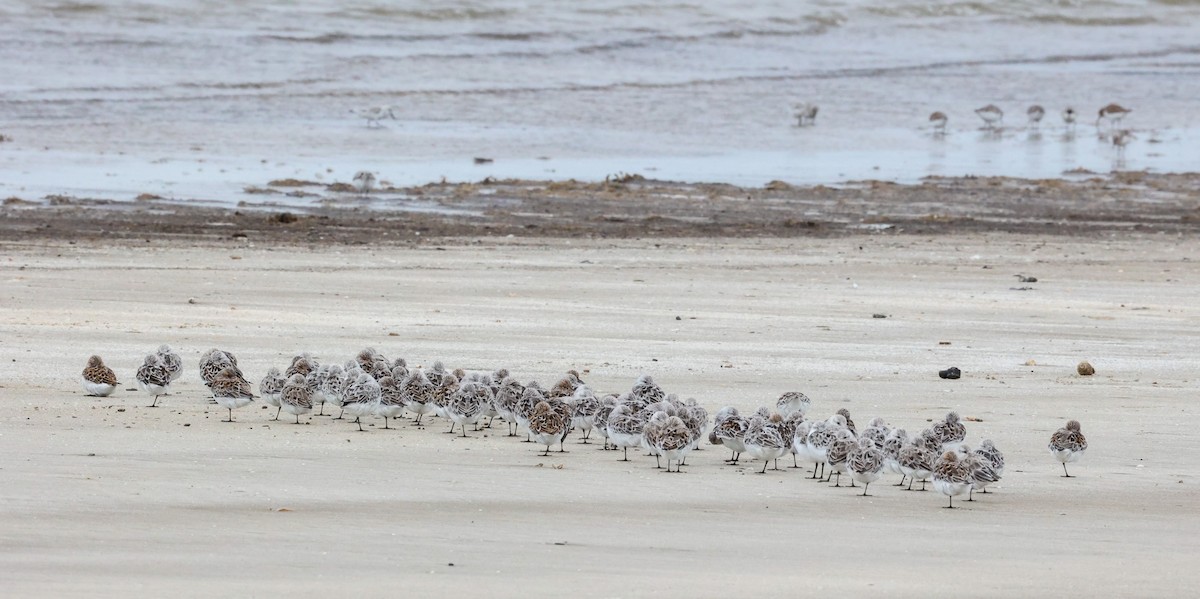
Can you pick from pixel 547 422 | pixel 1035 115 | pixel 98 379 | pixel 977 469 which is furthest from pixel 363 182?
pixel 1035 115

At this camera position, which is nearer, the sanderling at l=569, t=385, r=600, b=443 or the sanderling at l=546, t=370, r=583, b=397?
the sanderling at l=569, t=385, r=600, b=443

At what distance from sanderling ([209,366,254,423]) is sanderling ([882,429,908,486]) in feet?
11.7

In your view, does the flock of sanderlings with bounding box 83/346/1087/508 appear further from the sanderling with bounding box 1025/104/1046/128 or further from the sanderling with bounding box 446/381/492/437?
the sanderling with bounding box 1025/104/1046/128

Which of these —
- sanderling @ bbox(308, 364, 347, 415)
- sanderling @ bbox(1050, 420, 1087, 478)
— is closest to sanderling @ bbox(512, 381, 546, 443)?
sanderling @ bbox(308, 364, 347, 415)

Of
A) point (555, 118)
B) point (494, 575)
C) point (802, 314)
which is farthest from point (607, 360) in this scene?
point (555, 118)

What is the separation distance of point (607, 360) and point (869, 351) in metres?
2.01

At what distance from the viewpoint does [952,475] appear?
7328mm

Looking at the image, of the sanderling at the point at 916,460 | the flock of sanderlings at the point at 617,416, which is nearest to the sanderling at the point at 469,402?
the flock of sanderlings at the point at 617,416

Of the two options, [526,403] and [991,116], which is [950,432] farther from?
[991,116]

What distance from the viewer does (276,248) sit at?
58.4 ft

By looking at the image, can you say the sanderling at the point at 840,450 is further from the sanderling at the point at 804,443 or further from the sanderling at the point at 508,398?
the sanderling at the point at 508,398

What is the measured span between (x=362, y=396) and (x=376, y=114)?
2604cm

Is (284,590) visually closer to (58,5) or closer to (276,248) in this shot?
(276,248)

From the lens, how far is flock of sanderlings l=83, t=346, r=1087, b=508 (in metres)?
7.68
